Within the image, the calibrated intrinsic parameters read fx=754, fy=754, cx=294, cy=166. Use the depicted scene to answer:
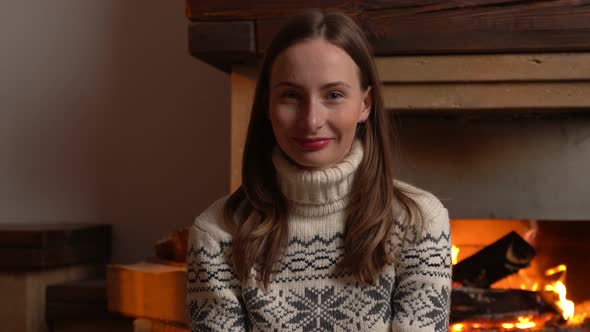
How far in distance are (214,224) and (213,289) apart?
0.10 metres

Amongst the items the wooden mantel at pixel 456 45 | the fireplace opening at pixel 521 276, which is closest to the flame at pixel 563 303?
the fireplace opening at pixel 521 276

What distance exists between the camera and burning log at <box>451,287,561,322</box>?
1628 mm

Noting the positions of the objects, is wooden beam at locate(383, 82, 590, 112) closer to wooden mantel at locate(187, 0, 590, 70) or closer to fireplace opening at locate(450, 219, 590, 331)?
wooden mantel at locate(187, 0, 590, 70)

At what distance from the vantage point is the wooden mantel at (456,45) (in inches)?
53.9

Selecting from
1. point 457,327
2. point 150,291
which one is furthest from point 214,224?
point 457,327

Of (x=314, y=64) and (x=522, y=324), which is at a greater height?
(x=314, y=64)

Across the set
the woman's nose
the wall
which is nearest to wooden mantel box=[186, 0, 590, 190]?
the woman's nose

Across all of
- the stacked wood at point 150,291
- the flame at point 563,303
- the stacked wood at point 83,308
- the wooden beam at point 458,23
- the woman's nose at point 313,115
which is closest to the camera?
the woman's nose at point 313,115

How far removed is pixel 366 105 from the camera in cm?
117

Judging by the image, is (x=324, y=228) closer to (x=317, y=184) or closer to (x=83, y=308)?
(x=317, y=184)

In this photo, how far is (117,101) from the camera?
2.05 metres

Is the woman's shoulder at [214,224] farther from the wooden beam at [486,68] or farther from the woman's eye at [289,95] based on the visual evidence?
the wooden beam at [486,68]

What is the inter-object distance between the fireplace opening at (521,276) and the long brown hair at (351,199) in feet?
1.90

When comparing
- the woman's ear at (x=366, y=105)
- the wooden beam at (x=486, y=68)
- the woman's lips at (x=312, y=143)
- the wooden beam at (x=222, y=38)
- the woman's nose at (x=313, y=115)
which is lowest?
the woman's lips at (x=312, y=143)
